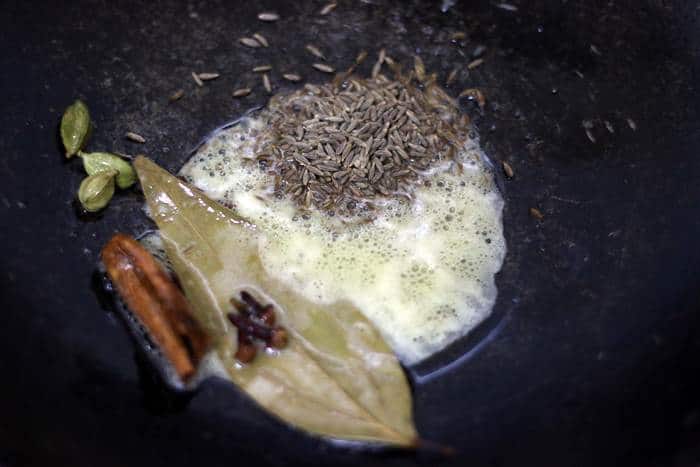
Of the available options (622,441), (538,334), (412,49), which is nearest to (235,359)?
(538,334)

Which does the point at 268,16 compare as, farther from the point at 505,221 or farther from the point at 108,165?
the point at 505,221

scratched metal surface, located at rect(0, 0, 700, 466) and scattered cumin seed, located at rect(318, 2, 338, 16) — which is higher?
scattered cumin seed, located at rect(318, 2, 338, 16)

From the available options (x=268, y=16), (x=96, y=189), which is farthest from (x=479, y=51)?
(x=96, y=189)

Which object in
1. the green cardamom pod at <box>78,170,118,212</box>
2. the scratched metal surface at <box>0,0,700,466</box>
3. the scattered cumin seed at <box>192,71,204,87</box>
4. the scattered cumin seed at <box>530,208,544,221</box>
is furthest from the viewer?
the scattered cumin seed at <box>192,71,204,87</box>

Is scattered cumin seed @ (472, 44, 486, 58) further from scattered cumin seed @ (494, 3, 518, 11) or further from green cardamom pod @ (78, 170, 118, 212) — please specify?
green cardamom pod @ (78, 170, 118, 212)

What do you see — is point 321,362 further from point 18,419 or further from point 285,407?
point 18,419

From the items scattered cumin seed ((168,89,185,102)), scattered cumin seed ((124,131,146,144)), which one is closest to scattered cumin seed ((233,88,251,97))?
scattered cumin seed ((168,89,185,102))
